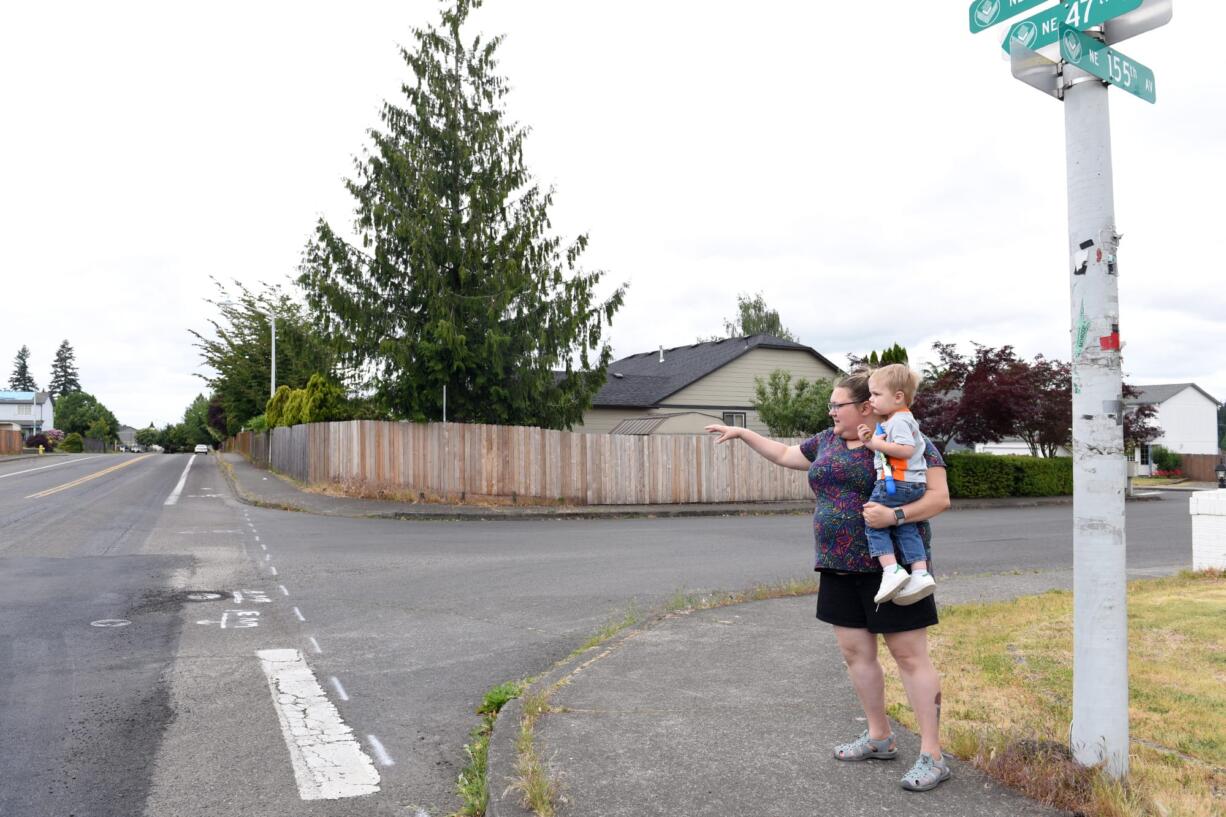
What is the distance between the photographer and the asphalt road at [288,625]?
4.08m

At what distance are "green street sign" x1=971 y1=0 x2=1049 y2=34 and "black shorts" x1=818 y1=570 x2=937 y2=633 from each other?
8.30ft

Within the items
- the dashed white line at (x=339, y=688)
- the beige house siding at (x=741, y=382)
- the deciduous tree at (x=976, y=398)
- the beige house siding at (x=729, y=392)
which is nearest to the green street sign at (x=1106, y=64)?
the dashed white line at (x=339, y=688)

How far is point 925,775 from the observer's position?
12.1 feet

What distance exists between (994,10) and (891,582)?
8.54 ft

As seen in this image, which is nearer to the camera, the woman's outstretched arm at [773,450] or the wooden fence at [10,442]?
the woman's outstretched arm at [773,450]

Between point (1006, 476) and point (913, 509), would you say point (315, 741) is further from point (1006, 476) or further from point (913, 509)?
point (1006, 476)

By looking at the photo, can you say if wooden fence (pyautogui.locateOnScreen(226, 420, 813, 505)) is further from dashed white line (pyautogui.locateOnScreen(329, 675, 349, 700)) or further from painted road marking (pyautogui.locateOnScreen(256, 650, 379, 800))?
dashed white line (pyautogui.locateOnScreen(329, 675, 349, 700))

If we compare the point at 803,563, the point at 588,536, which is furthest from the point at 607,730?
the point at 588,536

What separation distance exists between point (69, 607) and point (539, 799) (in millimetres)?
6066

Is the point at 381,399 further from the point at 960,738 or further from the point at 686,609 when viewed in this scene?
the point at 960,738

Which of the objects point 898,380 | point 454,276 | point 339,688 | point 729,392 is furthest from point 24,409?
point 898,380

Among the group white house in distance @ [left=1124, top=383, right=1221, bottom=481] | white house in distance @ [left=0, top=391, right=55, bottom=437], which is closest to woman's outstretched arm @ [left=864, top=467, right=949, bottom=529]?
white house in distance @ [left=1124, top=383, right=1221, bottom=481]

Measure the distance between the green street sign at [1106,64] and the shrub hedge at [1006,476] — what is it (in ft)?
75.0

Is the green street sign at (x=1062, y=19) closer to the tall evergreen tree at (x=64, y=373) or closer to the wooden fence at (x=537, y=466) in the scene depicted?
the wooden fence at (x=537, y=466)
